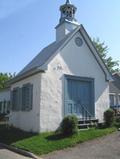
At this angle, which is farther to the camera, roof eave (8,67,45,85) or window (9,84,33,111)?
window (9,84,33,111)

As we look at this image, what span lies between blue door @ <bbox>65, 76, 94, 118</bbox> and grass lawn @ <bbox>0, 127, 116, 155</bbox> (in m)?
1.92

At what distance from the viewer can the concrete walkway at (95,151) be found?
11.7m

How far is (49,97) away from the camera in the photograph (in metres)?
16.6

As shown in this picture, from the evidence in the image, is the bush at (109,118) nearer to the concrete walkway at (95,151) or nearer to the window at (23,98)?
the concrete walkway at (95,151)

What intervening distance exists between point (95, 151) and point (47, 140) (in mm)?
2827

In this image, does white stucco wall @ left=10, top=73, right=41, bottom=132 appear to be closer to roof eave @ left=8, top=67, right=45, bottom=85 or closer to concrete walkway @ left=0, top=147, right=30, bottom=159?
roof eave @ left=8, top=67, right=45, bottom=85

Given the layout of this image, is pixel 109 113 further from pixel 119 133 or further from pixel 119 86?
pixel 119 86

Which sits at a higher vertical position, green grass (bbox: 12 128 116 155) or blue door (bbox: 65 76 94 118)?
blue door (bbox: 65 76 94 118)

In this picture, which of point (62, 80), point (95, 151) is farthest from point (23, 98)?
point (95, 151)

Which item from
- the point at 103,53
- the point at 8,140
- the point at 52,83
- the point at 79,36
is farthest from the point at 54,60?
the point at 103,53

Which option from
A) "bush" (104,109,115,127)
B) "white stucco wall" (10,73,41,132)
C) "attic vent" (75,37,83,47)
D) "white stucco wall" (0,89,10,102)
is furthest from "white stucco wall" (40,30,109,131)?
"white stucco wall" (0,89,10,102)

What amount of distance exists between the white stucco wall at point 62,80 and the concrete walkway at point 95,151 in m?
3.23

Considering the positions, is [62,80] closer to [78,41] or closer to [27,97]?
[27,97]

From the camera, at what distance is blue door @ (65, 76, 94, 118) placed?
17.4 metres
